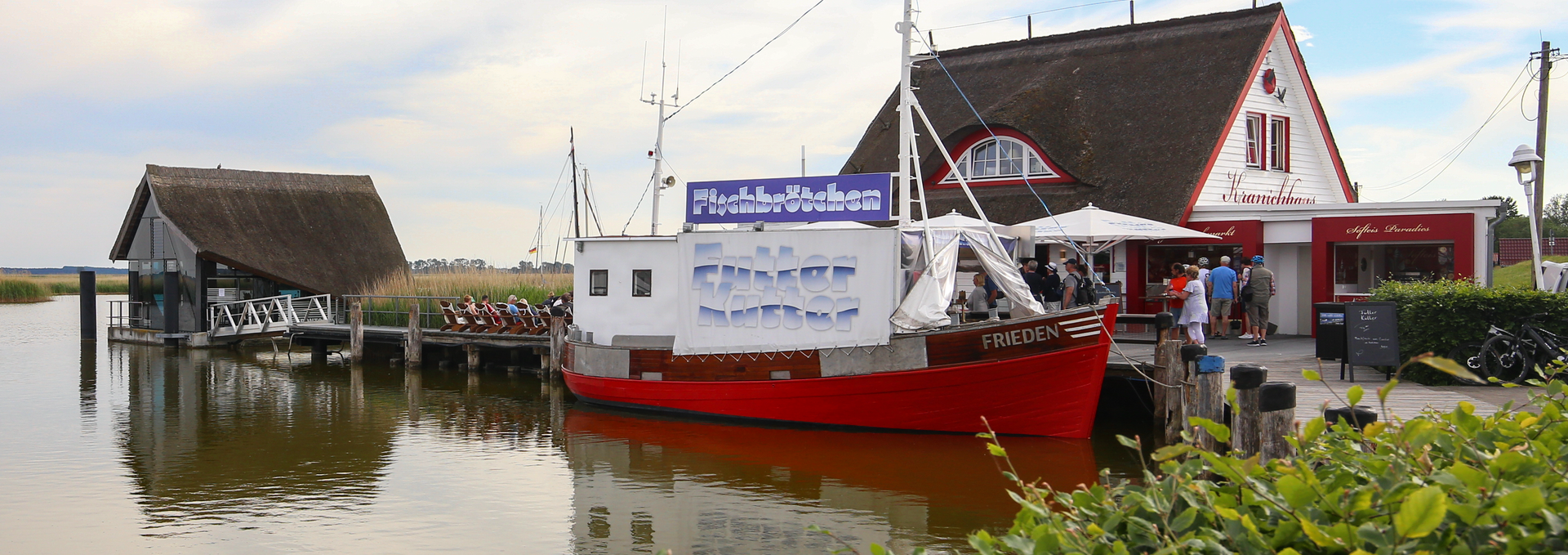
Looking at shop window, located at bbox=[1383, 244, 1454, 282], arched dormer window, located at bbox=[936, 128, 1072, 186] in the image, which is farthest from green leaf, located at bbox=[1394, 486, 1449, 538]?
arched dormer window, located at bbox=[936, 128, 1072, 186]

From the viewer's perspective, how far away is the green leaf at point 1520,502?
2389 millimetres

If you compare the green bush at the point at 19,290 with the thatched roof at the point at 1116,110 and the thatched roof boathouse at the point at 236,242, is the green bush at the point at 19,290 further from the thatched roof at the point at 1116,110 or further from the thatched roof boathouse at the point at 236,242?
the thatched roof at the point at 1116,110

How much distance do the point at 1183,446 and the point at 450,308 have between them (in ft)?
79.4

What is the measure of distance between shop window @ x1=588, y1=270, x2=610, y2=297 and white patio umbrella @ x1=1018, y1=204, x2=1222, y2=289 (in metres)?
6.61

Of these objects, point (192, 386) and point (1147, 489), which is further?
point (192, 386)

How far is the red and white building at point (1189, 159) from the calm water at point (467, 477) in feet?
22.6

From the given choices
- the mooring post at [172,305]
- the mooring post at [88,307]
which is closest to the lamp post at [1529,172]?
the mooring post at [172,305]

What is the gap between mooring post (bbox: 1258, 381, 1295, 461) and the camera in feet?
20.3

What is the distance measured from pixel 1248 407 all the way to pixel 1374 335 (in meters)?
5.41

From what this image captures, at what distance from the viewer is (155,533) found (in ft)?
33.2

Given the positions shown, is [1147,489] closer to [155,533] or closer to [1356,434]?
[1356,434]

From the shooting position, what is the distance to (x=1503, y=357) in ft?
39.2

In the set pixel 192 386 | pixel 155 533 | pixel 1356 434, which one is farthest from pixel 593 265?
pixel 1356 434

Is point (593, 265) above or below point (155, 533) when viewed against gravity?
above
